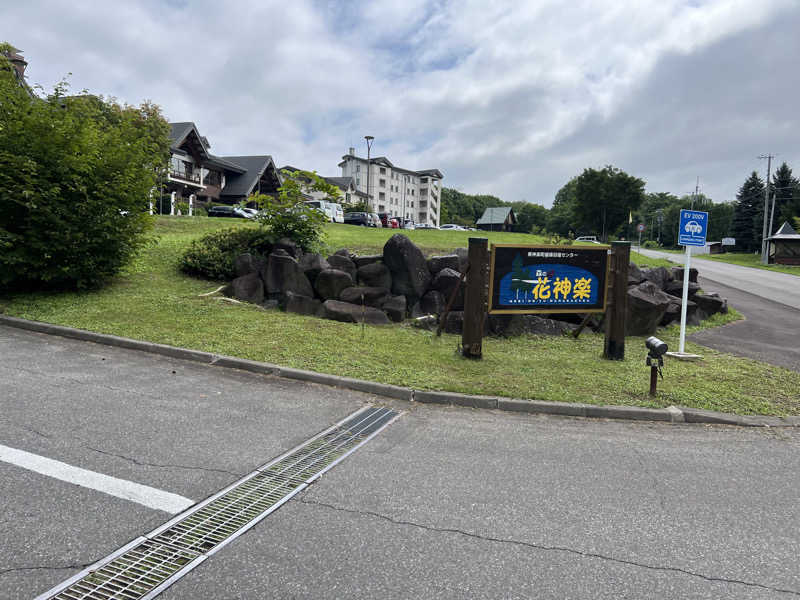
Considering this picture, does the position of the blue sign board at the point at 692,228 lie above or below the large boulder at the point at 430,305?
above

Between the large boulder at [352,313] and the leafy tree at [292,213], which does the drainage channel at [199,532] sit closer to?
the large boulder at [352,313]

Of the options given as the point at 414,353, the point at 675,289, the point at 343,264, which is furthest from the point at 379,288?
the point at 675,289

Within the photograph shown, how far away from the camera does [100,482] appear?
3289mm

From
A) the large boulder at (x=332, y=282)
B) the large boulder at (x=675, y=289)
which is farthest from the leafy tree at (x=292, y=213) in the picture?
the large boulder at (x=675, y=289)

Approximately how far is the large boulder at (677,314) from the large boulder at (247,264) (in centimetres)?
951

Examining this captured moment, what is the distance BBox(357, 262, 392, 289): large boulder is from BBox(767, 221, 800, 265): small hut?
151 feet

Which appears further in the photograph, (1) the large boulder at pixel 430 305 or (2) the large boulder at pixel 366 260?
(2) the large boulder at pixel 366 260

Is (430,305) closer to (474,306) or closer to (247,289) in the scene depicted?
(474,306)

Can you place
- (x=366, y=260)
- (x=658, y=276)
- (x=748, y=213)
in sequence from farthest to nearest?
(x=748, y=213) → (x=658, y=276) → (x=366, y=260)

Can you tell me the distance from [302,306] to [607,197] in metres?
52.6

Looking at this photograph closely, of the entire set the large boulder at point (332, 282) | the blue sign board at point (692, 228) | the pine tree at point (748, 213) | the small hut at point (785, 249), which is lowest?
the large boulder at point (332, 282)

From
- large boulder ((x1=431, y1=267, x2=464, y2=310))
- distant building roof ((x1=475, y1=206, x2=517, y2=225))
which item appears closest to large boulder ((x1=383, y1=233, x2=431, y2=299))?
large boulder ((x1=431, y1=267, x2=464, y2=310))

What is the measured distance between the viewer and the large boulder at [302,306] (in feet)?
33.2

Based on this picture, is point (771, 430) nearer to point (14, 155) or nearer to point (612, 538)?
point (612, 538)
